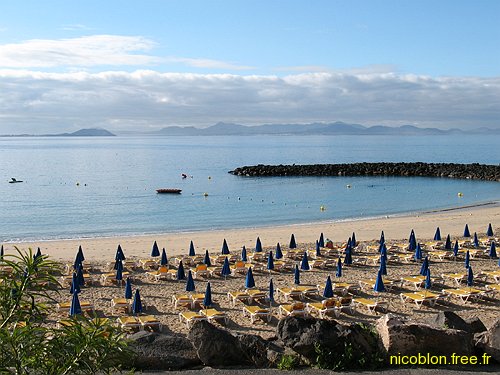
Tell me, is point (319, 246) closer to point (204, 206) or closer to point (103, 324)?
point (103, 324)

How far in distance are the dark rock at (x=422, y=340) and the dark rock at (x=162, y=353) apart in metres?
3.46

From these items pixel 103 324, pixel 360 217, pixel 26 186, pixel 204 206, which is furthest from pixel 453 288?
pixel 26 186

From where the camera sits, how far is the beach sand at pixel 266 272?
15.8 m

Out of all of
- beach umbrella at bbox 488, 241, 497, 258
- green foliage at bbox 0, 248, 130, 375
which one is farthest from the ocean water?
green foliage at bbox 0, 248, 130, 375

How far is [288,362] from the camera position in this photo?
31.7ft

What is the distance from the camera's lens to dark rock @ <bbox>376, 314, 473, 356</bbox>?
999 cm

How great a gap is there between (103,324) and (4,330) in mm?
767

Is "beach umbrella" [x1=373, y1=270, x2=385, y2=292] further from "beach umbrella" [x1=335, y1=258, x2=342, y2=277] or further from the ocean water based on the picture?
the ocean water

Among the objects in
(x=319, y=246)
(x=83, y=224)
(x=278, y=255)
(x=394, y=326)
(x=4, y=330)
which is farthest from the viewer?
(x=83, y=224)

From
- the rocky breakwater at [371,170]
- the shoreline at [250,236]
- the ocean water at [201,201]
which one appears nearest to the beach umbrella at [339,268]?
the shoreline at [250,236]

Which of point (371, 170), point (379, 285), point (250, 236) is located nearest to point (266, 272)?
point (379, 285)

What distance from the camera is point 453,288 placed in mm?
18344

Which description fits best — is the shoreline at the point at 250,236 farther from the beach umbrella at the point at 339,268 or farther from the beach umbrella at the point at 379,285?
the beach umbrella at the point at 379,285

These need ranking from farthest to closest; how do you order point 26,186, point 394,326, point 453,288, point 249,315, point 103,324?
point 26,186 < point 453,288 < point 249,315 < point 394,326 < point 103,324
